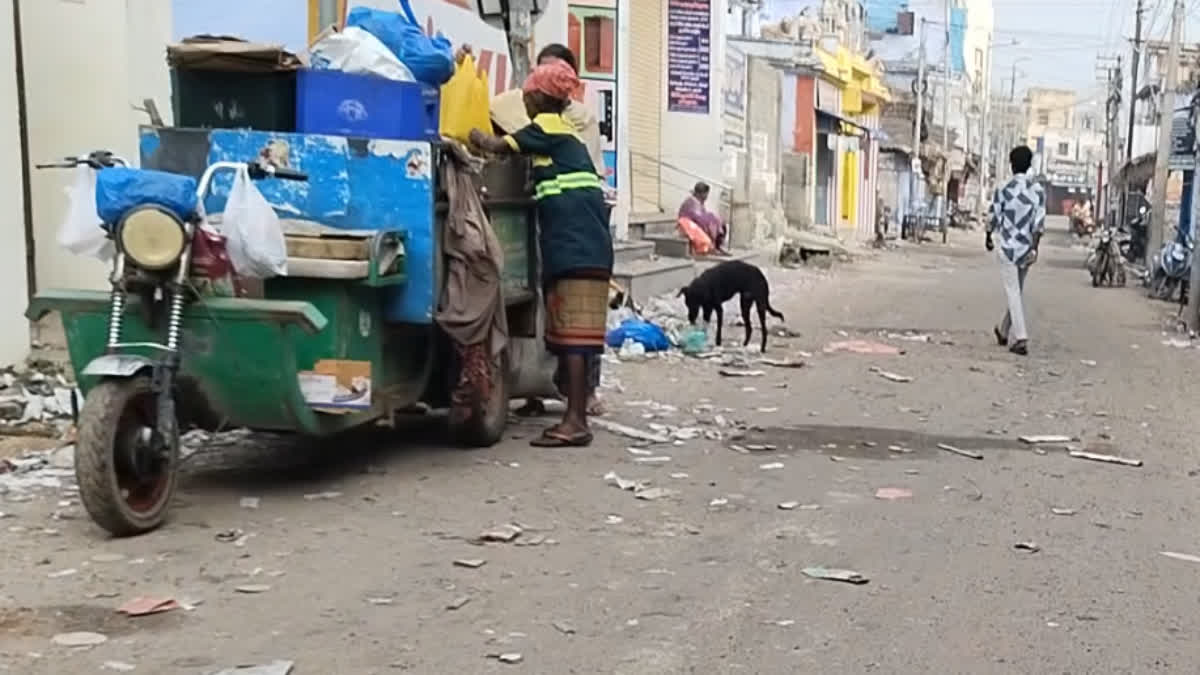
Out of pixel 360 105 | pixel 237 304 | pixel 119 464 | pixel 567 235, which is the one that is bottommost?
pixel 119 464

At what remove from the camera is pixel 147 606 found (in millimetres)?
4797

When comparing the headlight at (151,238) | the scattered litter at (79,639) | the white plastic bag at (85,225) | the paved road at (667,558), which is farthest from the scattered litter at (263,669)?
the white plastic bag at (85,225)

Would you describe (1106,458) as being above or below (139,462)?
below

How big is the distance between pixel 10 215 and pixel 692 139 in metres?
18.7

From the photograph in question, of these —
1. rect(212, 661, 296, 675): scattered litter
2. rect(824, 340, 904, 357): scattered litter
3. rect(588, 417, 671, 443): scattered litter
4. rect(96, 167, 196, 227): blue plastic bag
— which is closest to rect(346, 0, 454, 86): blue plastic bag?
rect(96, 167, 196, 227): blue plastic bag

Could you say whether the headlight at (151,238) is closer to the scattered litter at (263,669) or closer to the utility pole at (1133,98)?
the scattered litter at (263,669)

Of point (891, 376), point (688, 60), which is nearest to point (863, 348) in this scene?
point (891, 376)

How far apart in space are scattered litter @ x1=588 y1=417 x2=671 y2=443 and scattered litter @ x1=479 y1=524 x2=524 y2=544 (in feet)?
7.59

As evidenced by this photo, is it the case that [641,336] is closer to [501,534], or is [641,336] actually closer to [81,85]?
[81,85]

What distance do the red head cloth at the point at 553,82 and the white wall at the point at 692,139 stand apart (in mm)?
18623

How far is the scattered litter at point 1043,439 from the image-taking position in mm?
8633

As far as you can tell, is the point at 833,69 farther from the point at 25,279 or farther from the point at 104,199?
the point at 104,199

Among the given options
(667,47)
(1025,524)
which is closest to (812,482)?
(1025,524)

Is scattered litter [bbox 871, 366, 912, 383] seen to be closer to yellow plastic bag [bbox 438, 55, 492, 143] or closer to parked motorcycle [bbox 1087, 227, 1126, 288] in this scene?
yellow plastic bag [bbox 438, 55, 492, 143]
